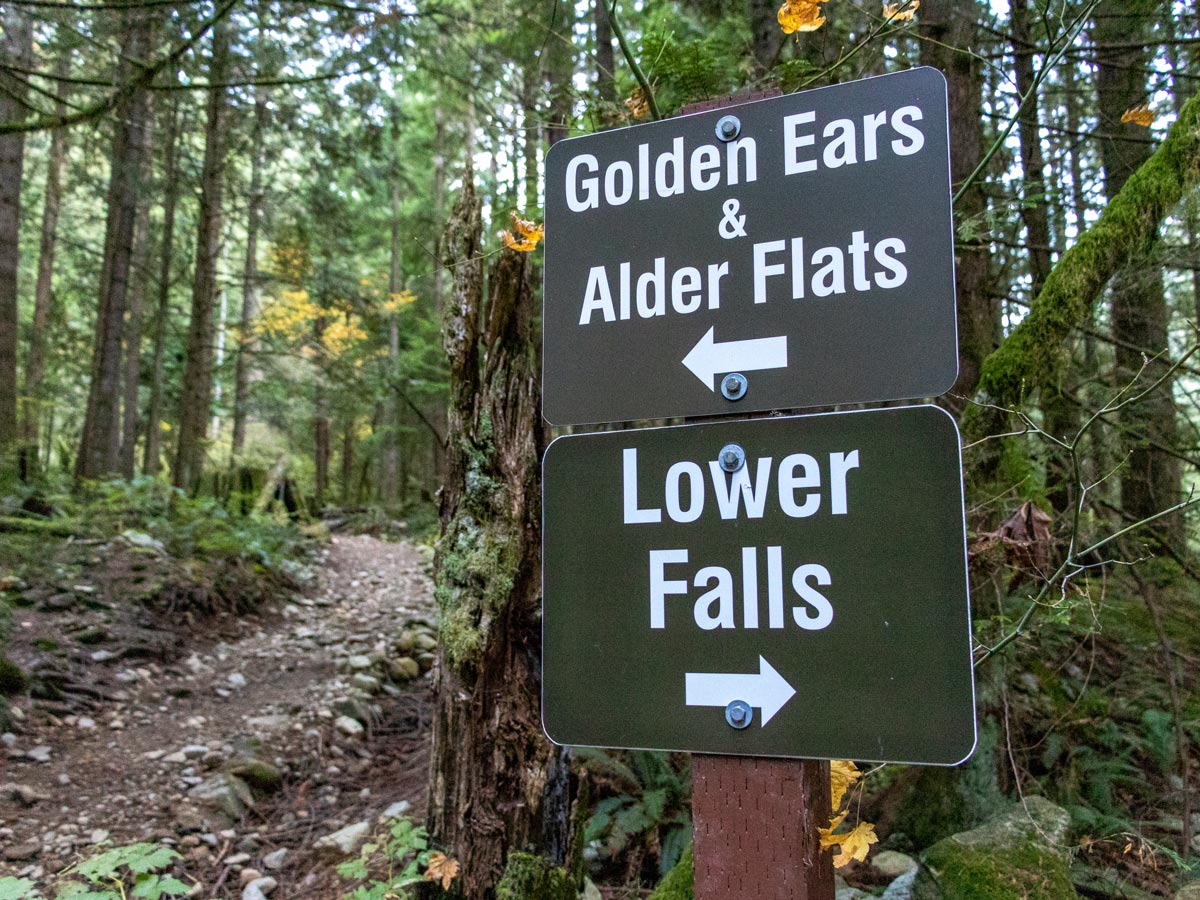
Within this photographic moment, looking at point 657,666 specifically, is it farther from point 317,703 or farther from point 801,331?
point 317,703

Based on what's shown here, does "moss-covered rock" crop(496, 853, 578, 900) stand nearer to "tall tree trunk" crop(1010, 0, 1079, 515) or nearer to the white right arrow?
the white right arrow

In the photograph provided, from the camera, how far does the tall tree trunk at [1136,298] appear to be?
443 cm

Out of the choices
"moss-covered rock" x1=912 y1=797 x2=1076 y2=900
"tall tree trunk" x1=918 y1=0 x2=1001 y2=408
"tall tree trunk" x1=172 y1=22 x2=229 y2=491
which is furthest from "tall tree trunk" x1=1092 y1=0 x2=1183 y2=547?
"tall tree trunk" x1=172 y1=22 x2=229 y2=491

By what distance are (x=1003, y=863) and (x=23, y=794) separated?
5.12 metres

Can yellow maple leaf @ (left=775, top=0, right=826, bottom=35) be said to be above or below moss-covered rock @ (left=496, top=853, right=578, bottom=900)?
above

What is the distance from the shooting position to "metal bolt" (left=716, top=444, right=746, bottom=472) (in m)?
1.54

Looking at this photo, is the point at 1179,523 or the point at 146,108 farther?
the point at 146,108

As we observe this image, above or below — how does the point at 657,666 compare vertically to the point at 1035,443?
below

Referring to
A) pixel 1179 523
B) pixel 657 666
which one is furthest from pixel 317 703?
pixel 1179 523

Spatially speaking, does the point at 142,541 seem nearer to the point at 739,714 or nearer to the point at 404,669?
the point at 404,669

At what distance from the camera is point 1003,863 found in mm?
3404

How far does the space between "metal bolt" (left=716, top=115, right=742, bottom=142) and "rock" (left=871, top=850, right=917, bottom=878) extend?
147 inches

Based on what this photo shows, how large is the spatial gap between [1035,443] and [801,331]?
4.58 m

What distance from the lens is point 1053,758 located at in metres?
4.65
